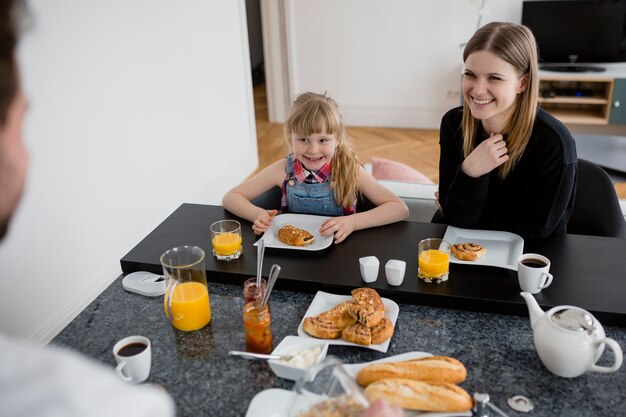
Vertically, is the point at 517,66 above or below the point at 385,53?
above

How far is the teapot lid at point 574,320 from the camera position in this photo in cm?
115

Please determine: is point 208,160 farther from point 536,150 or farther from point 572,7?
point 572,7

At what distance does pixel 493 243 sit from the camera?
1656 mm

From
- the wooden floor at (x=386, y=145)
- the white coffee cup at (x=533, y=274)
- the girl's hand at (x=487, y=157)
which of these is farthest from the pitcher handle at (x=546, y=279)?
the wooden floor at (x=386, y=145)

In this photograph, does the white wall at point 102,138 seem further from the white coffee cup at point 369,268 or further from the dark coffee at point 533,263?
the dark coffee at point 533,263

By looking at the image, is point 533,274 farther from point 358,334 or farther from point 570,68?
point 570,68

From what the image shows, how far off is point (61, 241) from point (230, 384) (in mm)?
1530

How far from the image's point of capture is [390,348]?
4.15ft

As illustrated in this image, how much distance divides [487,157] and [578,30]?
3504 mm

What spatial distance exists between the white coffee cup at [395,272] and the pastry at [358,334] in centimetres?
19

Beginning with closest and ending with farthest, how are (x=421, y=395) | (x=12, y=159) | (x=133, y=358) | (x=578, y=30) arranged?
1. (x=12, y=159)
2. (x=421, y=395)
3. (x=133, y=358)
4. (x=578, y=30)

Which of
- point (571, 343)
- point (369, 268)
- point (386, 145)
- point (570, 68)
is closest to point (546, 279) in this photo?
point (571, 343)

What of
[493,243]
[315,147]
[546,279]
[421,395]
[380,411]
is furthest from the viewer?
[315,147]

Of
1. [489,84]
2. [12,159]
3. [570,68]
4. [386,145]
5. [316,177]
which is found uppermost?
[12,159]
